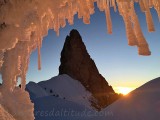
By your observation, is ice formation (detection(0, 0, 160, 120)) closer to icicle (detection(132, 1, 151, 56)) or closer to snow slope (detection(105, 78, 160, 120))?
icicle (detection(132, 1, 151, 56))

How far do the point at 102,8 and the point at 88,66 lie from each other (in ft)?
166

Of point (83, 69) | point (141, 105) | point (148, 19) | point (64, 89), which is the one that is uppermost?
point (83, 69)

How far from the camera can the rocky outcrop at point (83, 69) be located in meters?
50.9

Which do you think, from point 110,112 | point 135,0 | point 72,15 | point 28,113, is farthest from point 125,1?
point 110,112

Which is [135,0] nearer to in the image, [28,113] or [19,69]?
[19,69]

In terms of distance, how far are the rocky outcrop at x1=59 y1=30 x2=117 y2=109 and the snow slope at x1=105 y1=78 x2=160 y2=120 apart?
31967 millimetres

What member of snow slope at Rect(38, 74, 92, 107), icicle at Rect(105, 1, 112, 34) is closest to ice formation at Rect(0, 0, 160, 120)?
Answer: icicle at Rect(105, 1, 112, 34)

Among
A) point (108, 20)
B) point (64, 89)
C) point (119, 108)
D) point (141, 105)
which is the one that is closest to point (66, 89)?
point (64, 89)

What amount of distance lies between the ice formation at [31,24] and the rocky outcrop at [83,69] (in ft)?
154

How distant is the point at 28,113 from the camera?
Result: 8.22ft

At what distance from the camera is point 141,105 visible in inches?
615

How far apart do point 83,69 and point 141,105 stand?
120 ft

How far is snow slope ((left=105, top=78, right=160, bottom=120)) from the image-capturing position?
1459cm

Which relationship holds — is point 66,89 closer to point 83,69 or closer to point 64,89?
point 64,89
